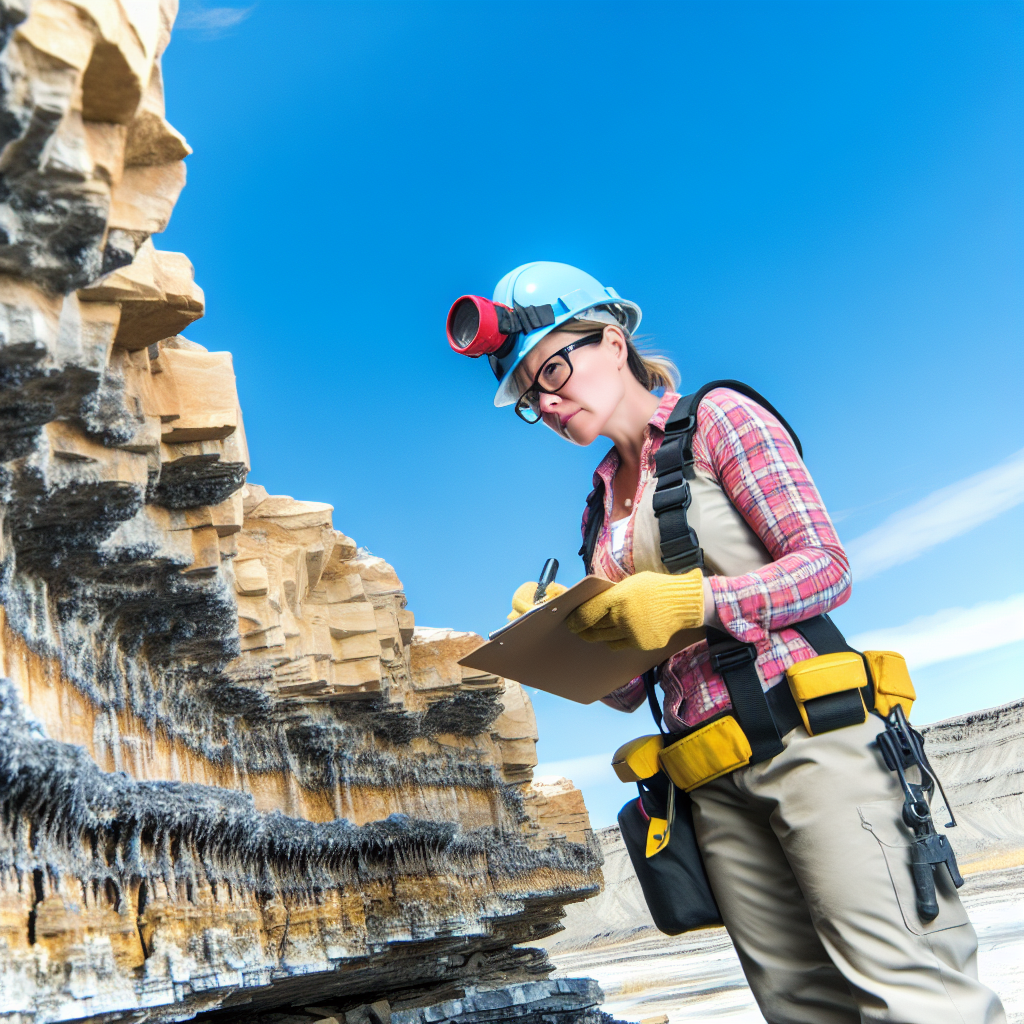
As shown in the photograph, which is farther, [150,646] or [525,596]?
[150,646]

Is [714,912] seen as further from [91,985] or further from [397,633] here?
[397,633]

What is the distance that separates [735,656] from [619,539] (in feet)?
2.22

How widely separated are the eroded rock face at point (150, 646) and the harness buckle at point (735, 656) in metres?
2.11

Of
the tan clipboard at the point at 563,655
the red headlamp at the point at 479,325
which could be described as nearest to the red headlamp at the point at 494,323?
the red headlamp at the point at 479,325

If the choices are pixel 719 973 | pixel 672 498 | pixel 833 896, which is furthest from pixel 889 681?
pixel 719 973

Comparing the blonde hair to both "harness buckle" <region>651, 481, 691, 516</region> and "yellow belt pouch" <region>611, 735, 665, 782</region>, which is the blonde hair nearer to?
"harness buckle" <region>651, 481, 691, 516</region>

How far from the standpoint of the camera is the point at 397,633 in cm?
855

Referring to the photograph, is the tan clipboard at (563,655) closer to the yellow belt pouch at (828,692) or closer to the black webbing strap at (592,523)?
the yellow belt pouch at (828,692)

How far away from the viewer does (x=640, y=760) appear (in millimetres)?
3604

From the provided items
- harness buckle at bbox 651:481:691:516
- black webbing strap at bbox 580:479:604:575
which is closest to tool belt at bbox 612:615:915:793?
harness buckle at bbox 651:481:691:516

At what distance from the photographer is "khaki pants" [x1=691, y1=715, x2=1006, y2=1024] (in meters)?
2.86

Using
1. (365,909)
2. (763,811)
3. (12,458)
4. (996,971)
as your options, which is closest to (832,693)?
(763,811)

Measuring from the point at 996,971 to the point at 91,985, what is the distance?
35.9ft

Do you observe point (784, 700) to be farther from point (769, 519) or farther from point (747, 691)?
point (769, 519)
